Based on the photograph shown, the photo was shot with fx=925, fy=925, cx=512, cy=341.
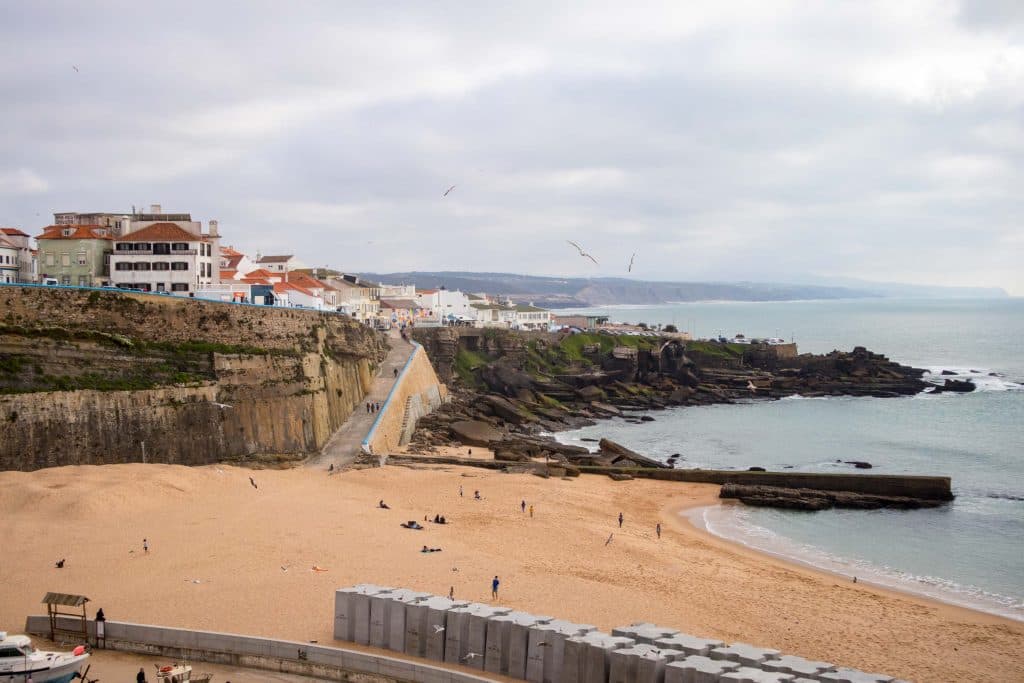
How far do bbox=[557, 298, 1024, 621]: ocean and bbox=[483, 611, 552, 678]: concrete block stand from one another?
16.7 m

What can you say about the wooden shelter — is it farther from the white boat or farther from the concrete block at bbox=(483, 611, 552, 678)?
the concrete block at bbox=(483, 611, 552, 678)

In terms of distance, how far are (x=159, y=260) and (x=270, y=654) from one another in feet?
104

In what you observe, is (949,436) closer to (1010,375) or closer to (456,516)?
(456,516)

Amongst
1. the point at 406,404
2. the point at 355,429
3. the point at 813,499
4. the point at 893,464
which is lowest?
the point at 813,499

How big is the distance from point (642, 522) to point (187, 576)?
58.8 ft

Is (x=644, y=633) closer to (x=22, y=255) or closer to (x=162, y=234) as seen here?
(x=162, y=234)

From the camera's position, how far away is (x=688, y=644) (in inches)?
642

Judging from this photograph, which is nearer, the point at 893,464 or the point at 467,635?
the point at 467,635

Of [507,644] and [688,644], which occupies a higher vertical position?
[688,644]

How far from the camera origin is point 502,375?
73125mm

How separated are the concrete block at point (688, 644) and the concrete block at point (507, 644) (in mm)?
2205

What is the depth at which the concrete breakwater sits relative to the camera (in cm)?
1528

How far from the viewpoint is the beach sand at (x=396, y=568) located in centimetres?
2141

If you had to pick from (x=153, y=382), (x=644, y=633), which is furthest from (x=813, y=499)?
(x=153, y=382)
